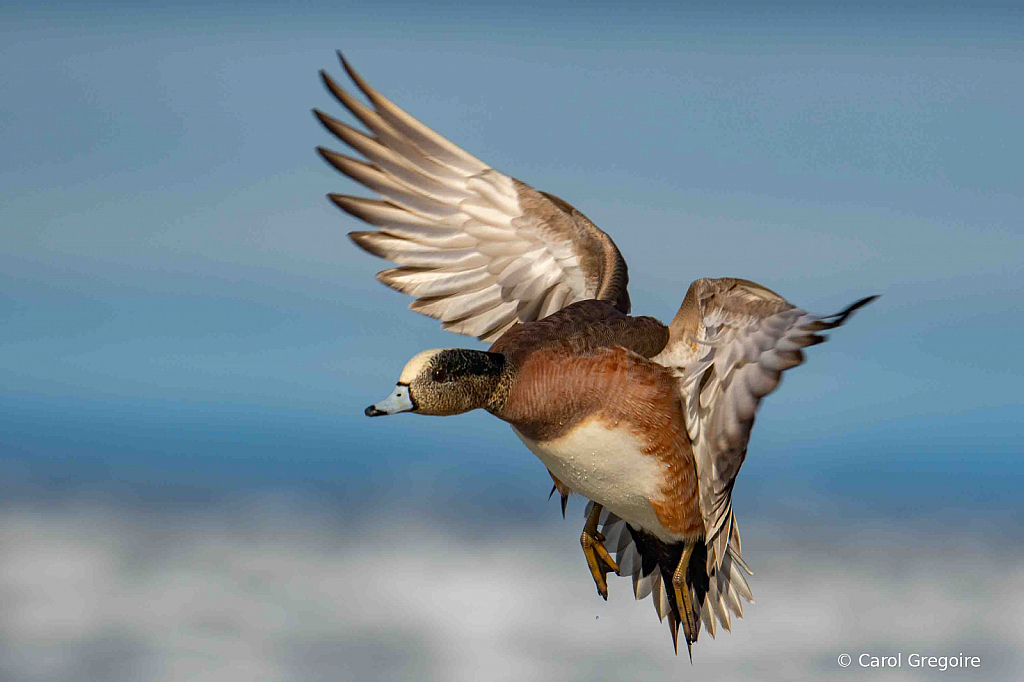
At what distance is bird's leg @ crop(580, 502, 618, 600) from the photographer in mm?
7230

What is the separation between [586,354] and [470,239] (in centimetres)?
174

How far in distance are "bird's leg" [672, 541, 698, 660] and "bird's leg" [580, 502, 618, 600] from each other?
1.47 feet

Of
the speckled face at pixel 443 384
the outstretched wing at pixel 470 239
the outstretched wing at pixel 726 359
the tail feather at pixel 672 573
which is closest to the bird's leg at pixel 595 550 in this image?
the tail feather at pixel 672 573

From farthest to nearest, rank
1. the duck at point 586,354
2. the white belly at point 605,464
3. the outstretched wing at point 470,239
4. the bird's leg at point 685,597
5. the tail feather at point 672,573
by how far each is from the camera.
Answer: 1. the outstretched wing at point 470,239
2. the tail feather at point 672,573
3. the bird's leg at point 685,597
4. the white belly at point 605,464
5. the duck at point 586,354

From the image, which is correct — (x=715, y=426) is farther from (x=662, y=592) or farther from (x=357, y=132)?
(x=357, y=132)

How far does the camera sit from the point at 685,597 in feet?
23.1

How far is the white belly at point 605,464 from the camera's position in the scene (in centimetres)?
607

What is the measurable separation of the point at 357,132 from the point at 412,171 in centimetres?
46

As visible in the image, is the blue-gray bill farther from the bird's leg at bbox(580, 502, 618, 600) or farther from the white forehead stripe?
the bird's leg at bbox(580, 502, 618, 600)

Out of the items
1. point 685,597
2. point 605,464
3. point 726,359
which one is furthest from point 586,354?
point 685,597

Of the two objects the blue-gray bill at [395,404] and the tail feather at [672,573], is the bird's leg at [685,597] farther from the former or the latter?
the blue-gray bill at [395,404]

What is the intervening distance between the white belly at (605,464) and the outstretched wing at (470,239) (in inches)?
57.6

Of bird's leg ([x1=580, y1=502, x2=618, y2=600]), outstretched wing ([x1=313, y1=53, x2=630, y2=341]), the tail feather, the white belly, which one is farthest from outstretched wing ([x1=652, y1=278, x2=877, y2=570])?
outstretched wing ([x1=313, y1=53, x2=630, y2=341])

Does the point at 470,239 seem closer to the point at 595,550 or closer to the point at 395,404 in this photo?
the point at 595,550
